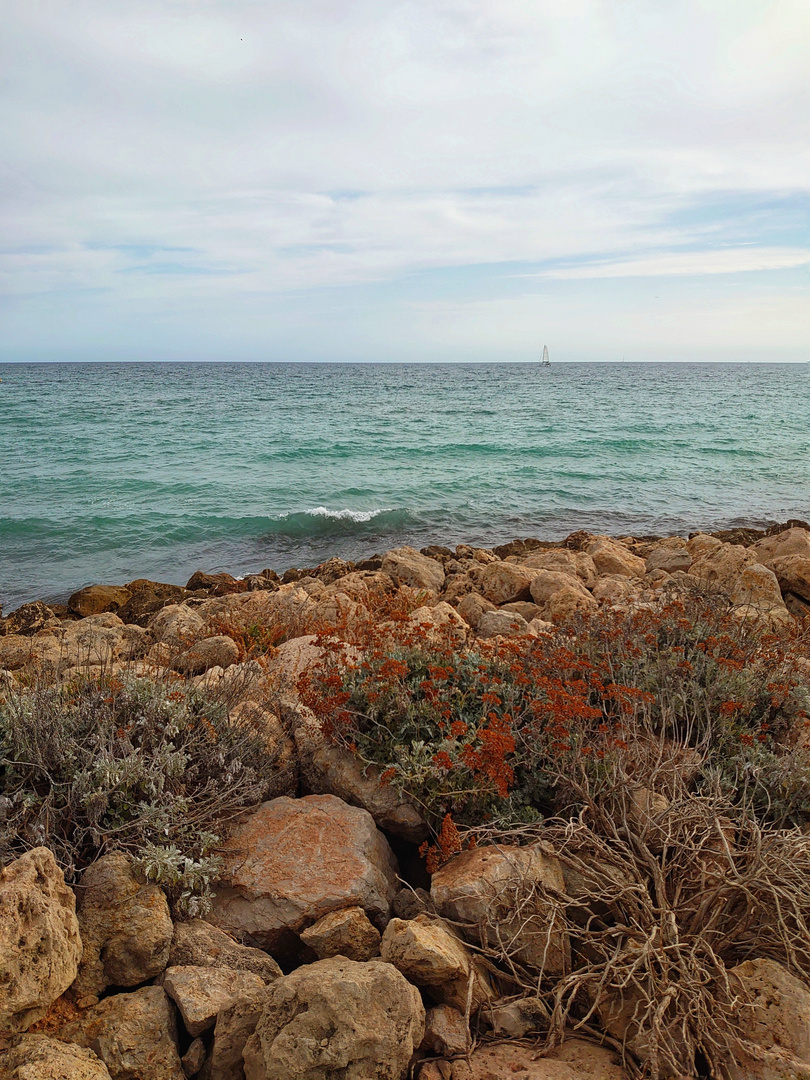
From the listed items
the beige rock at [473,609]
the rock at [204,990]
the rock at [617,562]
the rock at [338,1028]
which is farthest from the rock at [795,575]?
the rock at [204,990]

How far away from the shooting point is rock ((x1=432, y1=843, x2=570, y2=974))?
292cm

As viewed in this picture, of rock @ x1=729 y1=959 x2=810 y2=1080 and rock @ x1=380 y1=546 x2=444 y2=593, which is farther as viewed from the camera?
rock @ x1=380 y1=546 x2=444 y2=593

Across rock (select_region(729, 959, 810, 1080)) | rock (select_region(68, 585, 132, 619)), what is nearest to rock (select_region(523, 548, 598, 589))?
rock (select_region(68, 585, 132, 619))

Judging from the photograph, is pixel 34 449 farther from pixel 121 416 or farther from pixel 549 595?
pixel 549 595

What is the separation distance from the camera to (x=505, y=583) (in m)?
10.0

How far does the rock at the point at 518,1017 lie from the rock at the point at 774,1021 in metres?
0.73

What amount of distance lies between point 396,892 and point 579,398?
56.2 meters

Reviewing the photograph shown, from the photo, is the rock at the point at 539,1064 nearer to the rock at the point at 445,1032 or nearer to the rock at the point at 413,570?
the rock at the point at 445,1032

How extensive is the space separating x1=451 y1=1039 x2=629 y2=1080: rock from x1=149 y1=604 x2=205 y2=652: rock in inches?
190

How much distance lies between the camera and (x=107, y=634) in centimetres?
817

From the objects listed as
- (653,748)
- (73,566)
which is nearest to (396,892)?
(653,748)

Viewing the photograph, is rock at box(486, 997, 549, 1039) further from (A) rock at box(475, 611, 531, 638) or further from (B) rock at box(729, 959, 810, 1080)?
(A) rock at box(475, 611, 531, 638)

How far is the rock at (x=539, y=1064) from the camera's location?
2.49 metres

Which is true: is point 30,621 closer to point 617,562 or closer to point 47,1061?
point 47,1061
